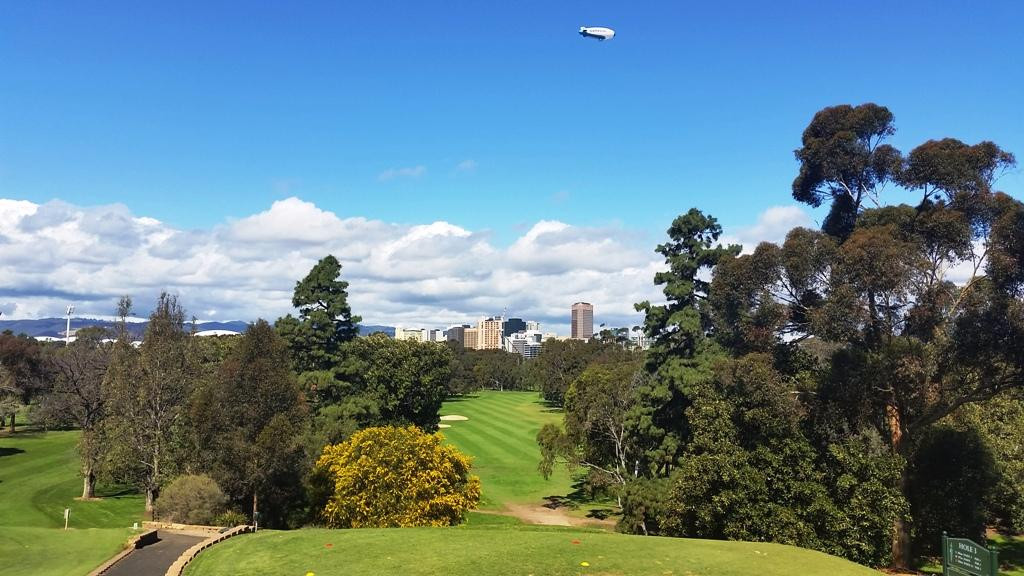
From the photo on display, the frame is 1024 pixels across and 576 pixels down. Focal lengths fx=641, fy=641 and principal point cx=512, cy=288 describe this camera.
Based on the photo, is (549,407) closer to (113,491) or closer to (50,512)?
(113,491)

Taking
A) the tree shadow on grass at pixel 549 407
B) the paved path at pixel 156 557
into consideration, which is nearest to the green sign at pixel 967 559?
the paved path at pixel 156 557

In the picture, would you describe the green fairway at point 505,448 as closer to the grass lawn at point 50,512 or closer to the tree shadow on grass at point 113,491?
the grass lawn at point 50,512

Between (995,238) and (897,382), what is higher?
(995,238)

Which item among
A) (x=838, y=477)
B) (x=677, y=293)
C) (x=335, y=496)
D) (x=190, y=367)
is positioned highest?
(x=677, y=293)

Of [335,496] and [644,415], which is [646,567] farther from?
[644,415]

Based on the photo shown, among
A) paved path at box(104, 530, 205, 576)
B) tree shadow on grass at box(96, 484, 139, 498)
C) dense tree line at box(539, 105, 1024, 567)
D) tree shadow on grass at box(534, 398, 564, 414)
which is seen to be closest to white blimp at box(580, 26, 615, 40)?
dense tree line at box(539, 105, 1024, 567)

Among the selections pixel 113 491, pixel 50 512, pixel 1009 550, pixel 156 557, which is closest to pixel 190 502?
pixel 156 557

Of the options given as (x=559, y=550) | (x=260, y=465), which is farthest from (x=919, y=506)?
(x=260, y=465)
